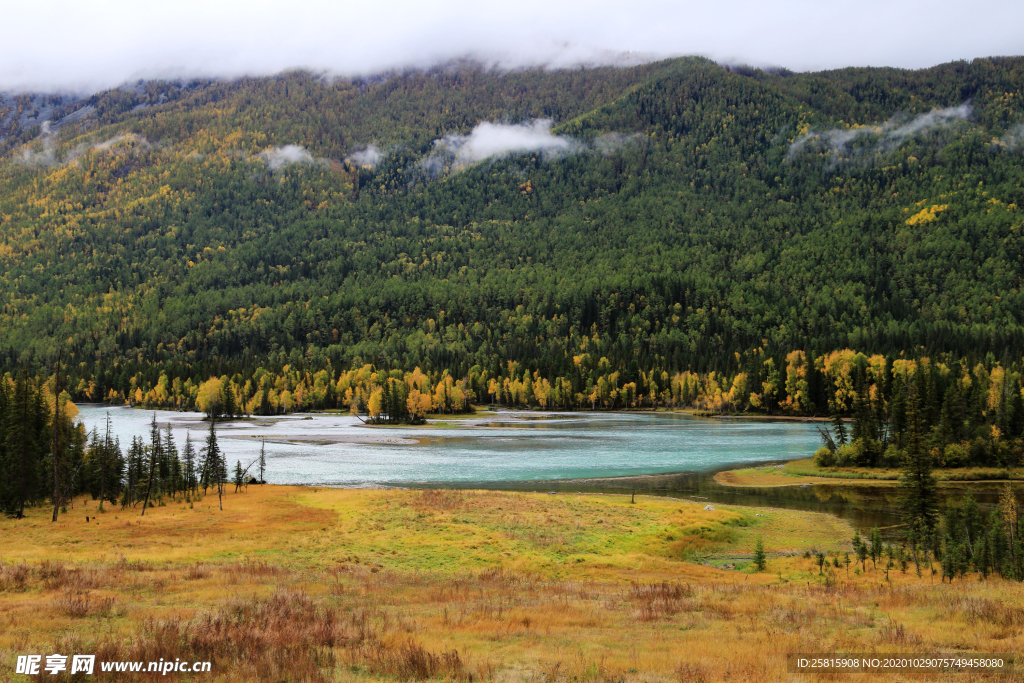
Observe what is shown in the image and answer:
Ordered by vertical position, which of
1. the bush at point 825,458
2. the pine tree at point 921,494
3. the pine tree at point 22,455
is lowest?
the bush at point 825,458

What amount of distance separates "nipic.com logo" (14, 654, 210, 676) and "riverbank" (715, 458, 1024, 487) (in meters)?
67.4

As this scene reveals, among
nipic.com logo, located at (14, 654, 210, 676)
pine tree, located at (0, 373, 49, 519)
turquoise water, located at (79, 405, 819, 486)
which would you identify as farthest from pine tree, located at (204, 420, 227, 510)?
nipic.com logo, located at (14, 654, 210, 676)

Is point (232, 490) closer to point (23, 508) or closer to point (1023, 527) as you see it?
point (23, 508)

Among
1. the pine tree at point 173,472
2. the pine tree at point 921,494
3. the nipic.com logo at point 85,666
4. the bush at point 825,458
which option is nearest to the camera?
the nipic.com logo at point 85,666

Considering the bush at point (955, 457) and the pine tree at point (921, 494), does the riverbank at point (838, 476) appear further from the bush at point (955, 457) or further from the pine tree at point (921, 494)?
the pine tree at point (921, 494)

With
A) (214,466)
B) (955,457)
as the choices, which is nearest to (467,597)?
(214,466)

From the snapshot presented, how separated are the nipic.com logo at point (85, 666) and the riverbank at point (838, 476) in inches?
2654

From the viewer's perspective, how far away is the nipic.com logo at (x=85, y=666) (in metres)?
14.1

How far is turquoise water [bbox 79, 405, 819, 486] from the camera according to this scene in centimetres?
8631

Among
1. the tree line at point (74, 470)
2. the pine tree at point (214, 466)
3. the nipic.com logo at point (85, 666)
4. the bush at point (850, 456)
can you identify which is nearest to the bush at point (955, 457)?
the bush at point (850, 456)

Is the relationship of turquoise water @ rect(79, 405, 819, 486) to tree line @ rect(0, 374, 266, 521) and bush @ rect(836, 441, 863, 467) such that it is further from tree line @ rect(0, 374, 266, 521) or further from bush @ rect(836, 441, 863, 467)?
tree line @ rect(0, 374, 266, 521)

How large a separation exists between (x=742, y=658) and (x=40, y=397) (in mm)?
74004

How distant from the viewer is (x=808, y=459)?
299ft

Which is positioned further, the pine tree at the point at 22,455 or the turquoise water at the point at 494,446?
the turquoise water at the point at 494,446
